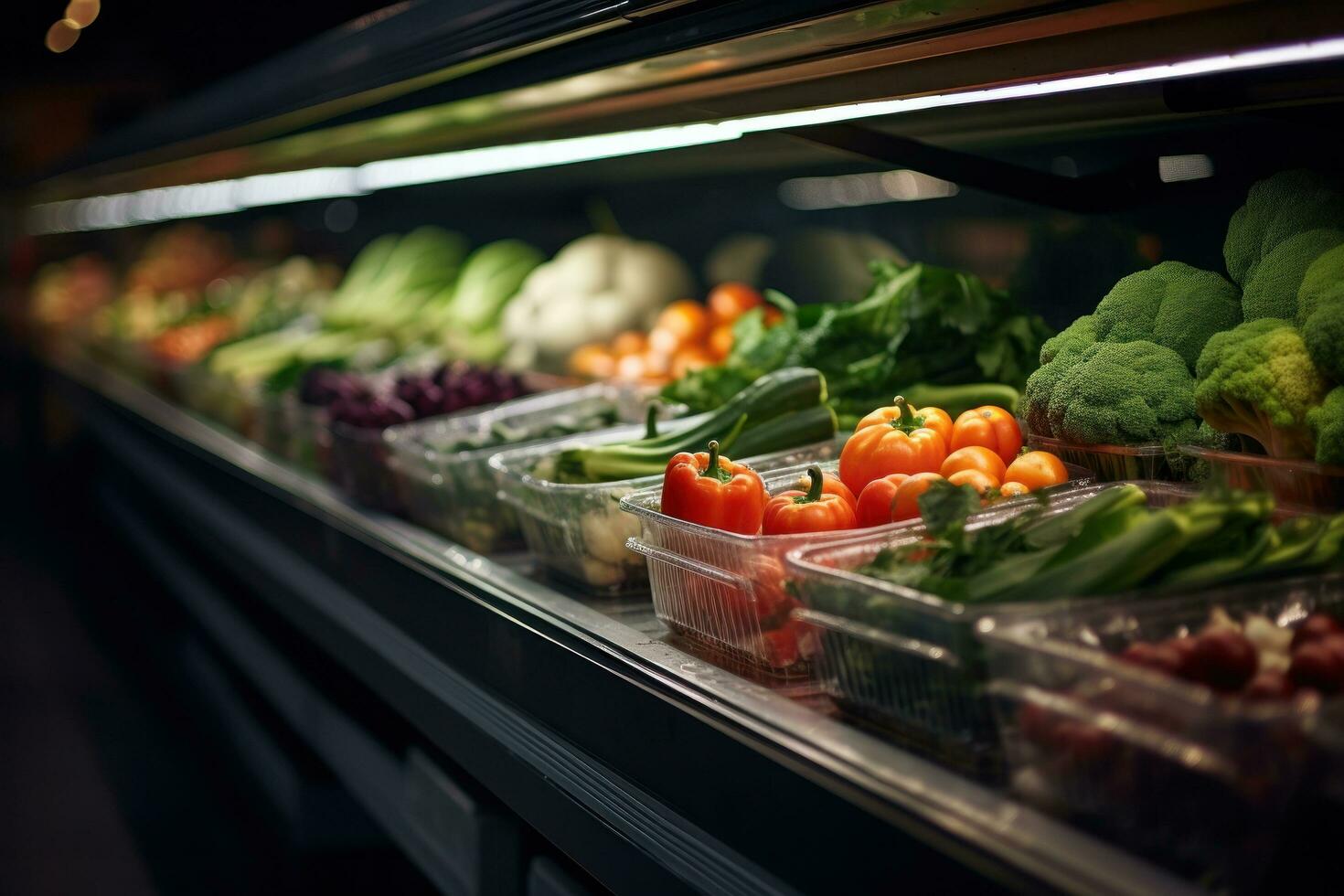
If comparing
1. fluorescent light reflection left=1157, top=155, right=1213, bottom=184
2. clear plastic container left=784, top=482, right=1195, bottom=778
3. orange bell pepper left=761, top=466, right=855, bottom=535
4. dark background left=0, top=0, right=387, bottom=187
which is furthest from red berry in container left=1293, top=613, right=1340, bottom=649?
dark background left=0, top=0, right=387, bottom=187

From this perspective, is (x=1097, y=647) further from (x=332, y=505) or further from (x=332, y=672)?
(x=332, y=672)

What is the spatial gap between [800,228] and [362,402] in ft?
3.93

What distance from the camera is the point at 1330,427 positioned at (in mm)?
1306

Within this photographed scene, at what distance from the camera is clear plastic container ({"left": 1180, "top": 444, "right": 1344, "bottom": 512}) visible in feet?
4.33

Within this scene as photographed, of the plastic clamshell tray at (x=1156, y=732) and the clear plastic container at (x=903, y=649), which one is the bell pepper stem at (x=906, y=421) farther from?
the plastic clamshell tray at (x=1156, y=732)

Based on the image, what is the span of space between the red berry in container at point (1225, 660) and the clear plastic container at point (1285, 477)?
0.25 meters

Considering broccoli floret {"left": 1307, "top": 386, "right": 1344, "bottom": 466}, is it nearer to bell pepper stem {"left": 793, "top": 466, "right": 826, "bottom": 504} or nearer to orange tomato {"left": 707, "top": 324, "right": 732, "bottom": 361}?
bell pepper stem {"left": 793, "top": 466, "right": 826, "bottom": 504}

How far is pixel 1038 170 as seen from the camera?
2.16m

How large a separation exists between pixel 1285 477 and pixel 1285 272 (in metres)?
0.28

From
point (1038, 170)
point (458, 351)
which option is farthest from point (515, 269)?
point (1038, 170)

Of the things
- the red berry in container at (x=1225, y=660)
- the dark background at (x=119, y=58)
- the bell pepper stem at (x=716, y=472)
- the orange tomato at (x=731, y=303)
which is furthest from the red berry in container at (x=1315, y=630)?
the dark background at (x=119, y=58)

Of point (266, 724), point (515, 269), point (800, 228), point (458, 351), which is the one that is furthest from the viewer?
point (515, 269)

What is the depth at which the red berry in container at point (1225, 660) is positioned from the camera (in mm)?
1033

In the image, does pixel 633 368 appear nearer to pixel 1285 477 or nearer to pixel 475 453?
pixel 475 453
